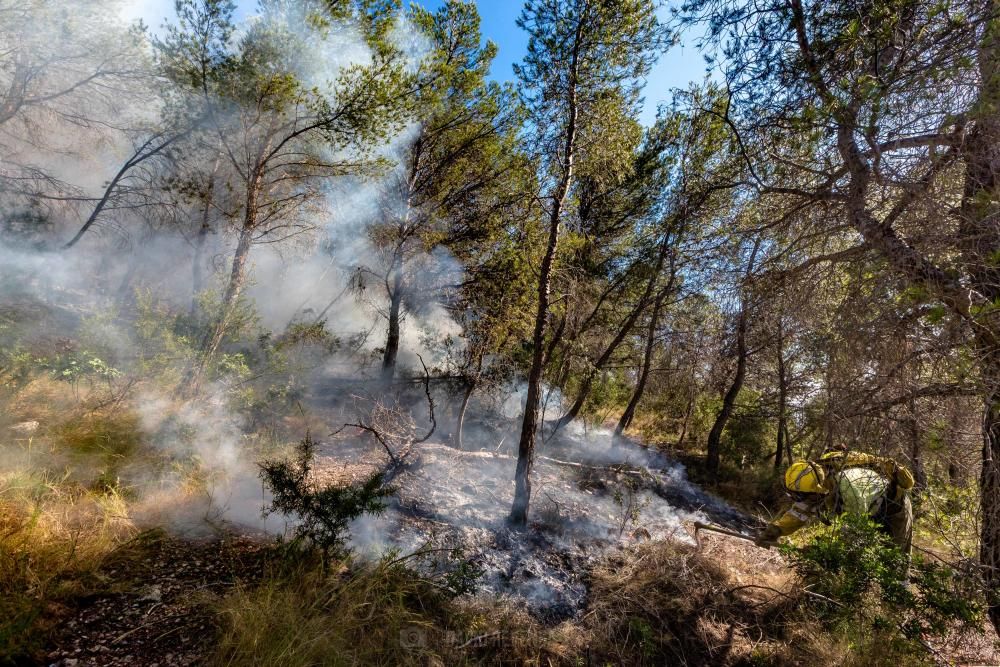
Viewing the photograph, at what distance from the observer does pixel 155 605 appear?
9.20 feet

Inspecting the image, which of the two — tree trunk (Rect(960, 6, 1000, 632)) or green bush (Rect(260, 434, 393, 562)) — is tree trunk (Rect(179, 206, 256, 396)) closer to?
green bush (Rect(260, 434, 393, 562))

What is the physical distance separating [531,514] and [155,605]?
186 inches

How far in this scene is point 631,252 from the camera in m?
9.85

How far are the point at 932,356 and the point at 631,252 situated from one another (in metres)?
7.57

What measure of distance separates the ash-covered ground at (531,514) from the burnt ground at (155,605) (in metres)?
1.33

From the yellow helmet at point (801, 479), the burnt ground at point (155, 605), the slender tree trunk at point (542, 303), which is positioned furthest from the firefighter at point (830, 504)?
the burnt ground at point (155, 605)

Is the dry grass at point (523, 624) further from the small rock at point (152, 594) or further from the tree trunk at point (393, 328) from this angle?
the tree trunk at point (393, 328)

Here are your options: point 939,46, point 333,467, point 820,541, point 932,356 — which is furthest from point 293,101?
point 820,541

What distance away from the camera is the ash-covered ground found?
4.65 meters

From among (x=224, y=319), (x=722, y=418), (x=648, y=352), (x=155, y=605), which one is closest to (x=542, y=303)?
(x=155, y=605)

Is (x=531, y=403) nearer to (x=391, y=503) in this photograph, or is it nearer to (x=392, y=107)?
(x=391, y=503)

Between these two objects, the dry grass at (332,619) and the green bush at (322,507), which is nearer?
the dry grass at (332,619)

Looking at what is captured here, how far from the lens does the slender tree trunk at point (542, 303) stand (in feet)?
17.6

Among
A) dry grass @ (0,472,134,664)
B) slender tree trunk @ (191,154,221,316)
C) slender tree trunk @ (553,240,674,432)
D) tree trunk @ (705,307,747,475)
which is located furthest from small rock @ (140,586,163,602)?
tree trunk @ (705,307,747,475)
